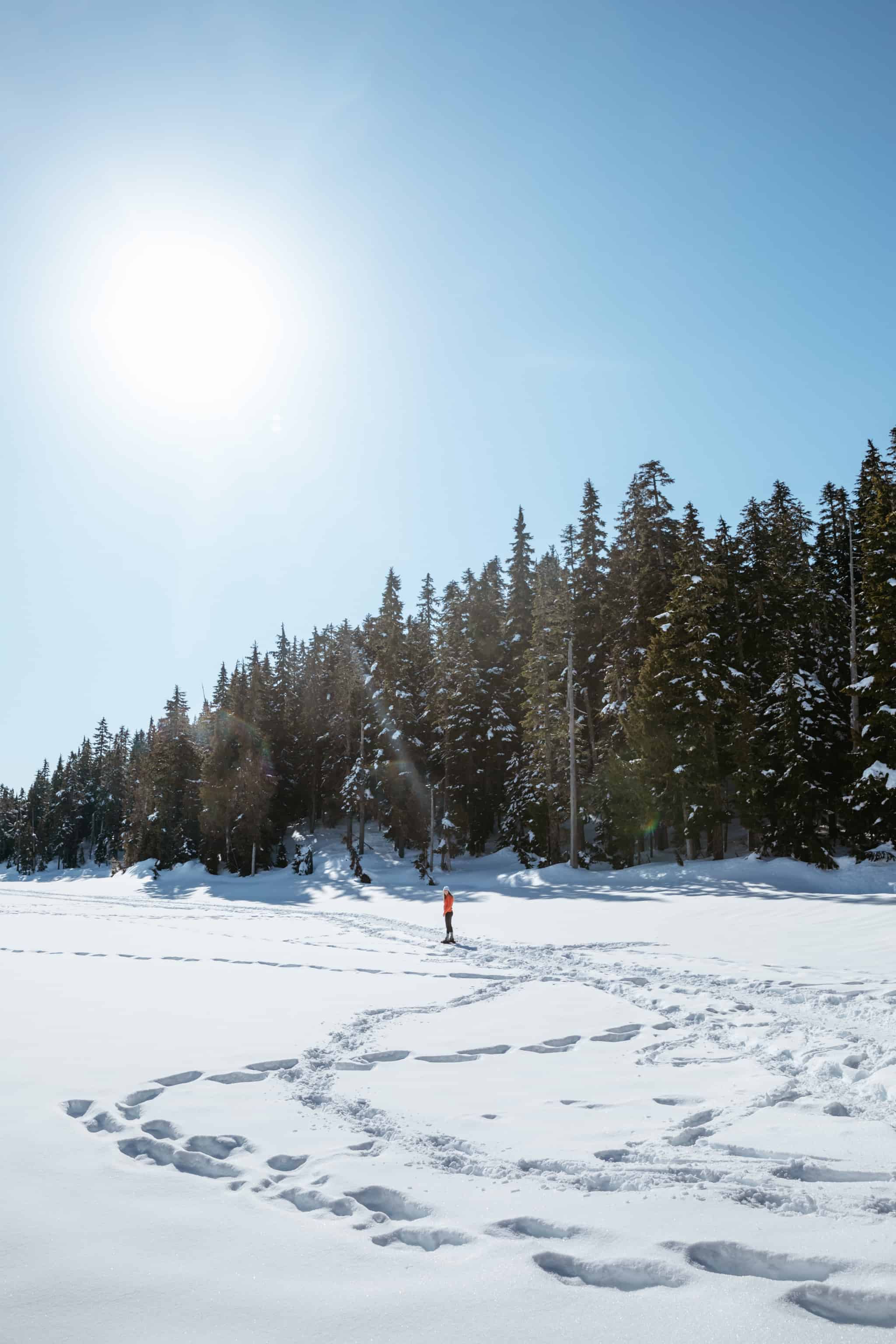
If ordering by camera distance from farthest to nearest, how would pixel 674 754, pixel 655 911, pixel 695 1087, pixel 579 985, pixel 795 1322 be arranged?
pixel 674 754 < pixel 655 911 < pixel 579 985 < pixel 695 1087 < pixel 795 1322

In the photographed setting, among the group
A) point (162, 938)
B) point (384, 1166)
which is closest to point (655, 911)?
point (162, 938)

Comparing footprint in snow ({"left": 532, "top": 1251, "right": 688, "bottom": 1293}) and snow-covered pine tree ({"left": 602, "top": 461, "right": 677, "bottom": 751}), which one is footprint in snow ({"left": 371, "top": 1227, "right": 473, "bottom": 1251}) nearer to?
footprint in snow ({"left": 532, "top": 1251, "right": 688, "bottom": 1293})

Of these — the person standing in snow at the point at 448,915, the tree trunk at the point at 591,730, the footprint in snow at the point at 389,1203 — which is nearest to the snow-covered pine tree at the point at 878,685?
the tree trunk at the point at 591,730

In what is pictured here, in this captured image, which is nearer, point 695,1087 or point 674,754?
point 695,1087

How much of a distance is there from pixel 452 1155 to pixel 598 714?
3580 centimetres

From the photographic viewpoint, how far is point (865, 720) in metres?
27.5

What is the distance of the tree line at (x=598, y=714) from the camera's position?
30484 mm

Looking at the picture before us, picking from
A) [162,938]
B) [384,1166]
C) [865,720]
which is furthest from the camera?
[865,720]

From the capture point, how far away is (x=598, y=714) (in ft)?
132

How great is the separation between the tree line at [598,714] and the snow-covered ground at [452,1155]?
17.7 metres

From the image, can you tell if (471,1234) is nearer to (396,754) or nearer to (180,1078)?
(180,1078)

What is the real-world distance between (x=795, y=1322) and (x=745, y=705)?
3088 cm

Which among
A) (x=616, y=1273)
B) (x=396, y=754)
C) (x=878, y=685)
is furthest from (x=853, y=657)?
(x=616, y=1273)

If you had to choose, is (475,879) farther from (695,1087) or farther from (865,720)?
(695,1087)
